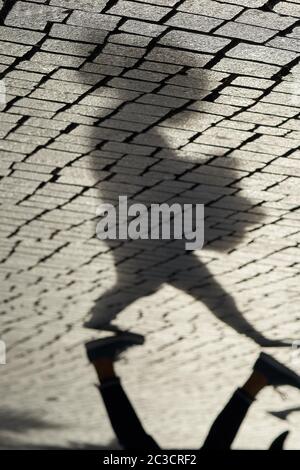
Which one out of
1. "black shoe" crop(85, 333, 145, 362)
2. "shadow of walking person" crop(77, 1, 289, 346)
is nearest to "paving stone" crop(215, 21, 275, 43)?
"shadow of walking person" crop(77, 1, 289, 346)

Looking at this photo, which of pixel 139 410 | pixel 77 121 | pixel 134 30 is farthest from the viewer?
pixel 139 410

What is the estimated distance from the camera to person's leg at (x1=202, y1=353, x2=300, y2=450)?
7926 millimetres

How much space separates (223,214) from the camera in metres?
5.80

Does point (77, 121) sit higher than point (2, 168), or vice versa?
point (77, 121)

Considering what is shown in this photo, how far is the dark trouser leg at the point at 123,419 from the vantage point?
7.29 meters

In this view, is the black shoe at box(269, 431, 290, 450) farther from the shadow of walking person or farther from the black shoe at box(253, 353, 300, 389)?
the shadow of walking person

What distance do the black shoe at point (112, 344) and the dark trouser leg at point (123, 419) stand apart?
0.36 m

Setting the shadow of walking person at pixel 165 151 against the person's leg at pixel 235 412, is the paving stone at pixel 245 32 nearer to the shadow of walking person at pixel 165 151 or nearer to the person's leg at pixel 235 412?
the shadow of walking person at pixel 165 151

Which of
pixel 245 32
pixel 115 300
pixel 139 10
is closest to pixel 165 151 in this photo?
pixel 245 32

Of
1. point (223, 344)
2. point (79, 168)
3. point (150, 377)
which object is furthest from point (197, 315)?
point (79, 168)

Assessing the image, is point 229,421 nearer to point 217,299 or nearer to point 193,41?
point 217,299

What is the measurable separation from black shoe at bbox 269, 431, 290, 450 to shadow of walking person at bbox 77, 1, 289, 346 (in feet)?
9.85

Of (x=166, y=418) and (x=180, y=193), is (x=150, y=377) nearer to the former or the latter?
(x=166, y=418)

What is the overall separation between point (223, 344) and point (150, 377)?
50.8 inches
